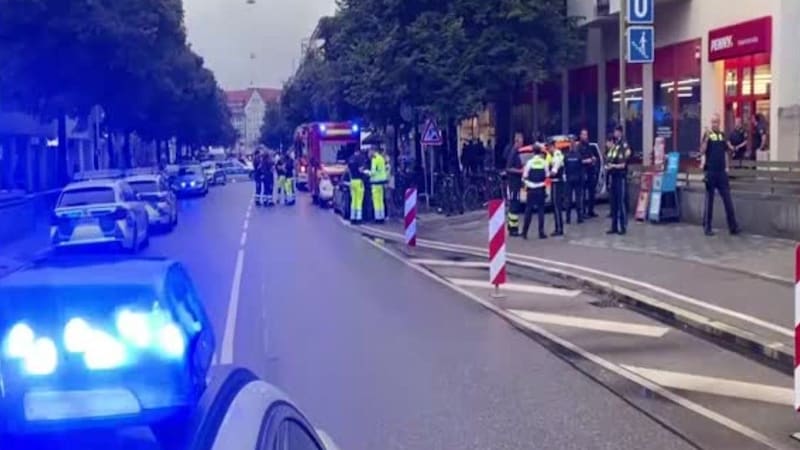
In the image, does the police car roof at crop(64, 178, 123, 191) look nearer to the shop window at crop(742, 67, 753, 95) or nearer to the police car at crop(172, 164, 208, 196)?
the shop window at crop(742, 67, 753, 95)

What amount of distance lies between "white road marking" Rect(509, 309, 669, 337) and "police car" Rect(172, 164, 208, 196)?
48.2 meters

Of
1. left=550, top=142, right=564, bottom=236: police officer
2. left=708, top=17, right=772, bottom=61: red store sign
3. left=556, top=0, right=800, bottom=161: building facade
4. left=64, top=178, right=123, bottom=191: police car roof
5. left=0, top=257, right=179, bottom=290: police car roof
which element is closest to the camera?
left=0, top=257, right=179, bottom=290: police car roof

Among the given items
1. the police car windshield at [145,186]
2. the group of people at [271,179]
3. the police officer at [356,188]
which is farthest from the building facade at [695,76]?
the police car windshield at [145,186]

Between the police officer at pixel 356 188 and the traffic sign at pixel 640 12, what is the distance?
974 centimetres

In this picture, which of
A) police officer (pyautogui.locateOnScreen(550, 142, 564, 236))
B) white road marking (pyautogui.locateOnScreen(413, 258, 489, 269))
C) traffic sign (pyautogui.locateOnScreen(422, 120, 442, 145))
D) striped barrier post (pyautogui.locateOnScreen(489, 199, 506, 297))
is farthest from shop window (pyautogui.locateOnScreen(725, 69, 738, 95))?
striped barrier post (pyautogui.locateOnScreen(489, 199, 506, 297))

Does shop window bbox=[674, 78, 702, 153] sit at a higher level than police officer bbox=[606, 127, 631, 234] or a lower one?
higher

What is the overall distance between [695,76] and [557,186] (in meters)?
9.02

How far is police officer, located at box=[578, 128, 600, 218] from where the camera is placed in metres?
25.1

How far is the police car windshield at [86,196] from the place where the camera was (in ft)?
78.8

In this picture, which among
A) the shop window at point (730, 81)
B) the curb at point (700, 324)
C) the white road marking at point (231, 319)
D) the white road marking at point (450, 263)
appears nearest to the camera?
the curb at point (700, 324)

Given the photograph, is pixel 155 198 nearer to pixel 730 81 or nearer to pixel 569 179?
pixel 569 179

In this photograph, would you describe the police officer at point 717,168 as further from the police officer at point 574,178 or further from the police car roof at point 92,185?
the police car roof at point 92,185

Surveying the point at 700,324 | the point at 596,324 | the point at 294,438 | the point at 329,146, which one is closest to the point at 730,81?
the point at 596,324

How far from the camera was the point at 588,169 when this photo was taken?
25172mm
